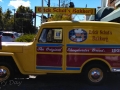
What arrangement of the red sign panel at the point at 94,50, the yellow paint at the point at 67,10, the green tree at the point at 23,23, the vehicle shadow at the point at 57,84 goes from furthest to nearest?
the green tree at the point at 23,23
the yellow paint at the point at 67,10
the red sign panel at the point at 94,50
the vehicle shadow at the point at 57,84

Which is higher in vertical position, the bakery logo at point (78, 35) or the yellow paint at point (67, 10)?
the yellow paint at point (67, 10)

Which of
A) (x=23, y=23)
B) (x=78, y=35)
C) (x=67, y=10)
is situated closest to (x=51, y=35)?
(x=78, y=35)

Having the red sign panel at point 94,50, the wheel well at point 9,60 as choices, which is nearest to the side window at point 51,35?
the red sign panel at point 94,50

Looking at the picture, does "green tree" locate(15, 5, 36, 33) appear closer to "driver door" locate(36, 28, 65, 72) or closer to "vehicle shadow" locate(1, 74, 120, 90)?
"vehicle shadow" locate(1, 74, 120, 90)

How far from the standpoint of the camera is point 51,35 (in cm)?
707

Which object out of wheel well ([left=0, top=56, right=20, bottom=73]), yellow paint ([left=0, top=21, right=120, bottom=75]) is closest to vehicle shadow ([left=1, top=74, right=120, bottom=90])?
yellow paint ([left=0, top=21, right=120, bottom=75])

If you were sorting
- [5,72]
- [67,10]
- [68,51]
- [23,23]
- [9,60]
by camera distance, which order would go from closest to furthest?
1. [68,51]
2. [5,72]
3. [9,60]
4. [67,10]
5. [23,23]

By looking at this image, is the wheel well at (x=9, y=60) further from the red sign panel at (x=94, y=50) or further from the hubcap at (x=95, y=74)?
the hubcap at (x=95, y=74)

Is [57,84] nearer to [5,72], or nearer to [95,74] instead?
[95,74]

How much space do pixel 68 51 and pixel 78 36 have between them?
0.57 meters

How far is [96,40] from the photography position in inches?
274

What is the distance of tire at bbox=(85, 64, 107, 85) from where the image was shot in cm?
704

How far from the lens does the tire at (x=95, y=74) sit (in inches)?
277

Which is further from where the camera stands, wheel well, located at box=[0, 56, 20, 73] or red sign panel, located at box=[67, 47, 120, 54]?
wheel well, located at box=[0, 56, 20, 73]
